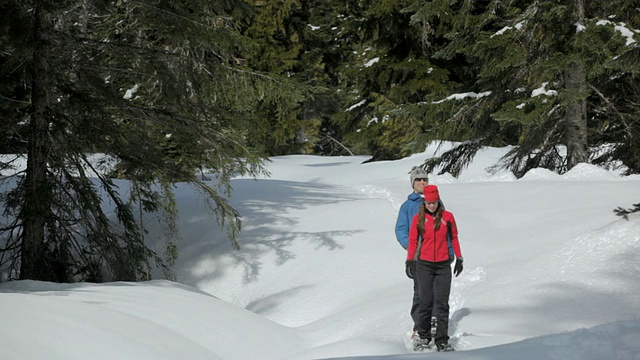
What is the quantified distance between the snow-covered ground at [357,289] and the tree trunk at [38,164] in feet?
5.15

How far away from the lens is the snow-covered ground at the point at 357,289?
5.66 metres

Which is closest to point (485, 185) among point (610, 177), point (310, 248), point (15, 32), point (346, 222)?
point (610, 177)

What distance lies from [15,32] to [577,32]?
8.81m

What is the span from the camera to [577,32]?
474 inches

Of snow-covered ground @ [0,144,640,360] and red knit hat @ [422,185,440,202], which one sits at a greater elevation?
red knit hat @ [422,185,440,202]

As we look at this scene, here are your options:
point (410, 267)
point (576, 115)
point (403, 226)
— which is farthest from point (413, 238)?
point (576, 115)

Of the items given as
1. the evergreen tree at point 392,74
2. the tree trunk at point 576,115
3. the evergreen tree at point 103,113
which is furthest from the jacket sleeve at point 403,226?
the evergreen tree at point 392,74

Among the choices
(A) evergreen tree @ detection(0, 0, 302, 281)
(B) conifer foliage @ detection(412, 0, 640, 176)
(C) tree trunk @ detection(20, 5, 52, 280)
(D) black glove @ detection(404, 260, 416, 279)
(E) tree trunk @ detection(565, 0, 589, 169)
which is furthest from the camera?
(E) tree trunk @ detection(565, 0, 589, 169)

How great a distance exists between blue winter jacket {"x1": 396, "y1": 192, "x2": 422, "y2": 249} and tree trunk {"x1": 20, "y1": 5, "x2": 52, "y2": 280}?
4.70 meters

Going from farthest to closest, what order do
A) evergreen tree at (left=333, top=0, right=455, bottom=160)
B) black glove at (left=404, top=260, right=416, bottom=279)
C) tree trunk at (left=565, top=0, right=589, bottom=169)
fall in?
evergreen tree at (left=333, top=0, right=455, bottom=160)
tree trunk at (left=565, top=0, right=589, bottom=169)
black glove at (left=404, top=260, right=416, bottom=279)

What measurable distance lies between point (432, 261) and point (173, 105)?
215 inches

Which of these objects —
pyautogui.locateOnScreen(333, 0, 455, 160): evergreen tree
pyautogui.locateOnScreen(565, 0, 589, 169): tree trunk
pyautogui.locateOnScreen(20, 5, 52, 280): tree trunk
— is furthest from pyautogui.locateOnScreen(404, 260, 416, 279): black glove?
pyautogui.locateOnScreen(333, 0, 455, 160): evergreen tree

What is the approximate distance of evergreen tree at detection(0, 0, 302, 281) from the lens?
9.45 meters

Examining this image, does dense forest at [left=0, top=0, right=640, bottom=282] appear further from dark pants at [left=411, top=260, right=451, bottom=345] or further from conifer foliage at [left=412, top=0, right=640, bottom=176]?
dark pants at [left=411, top=260, right=451, bottom=345]
